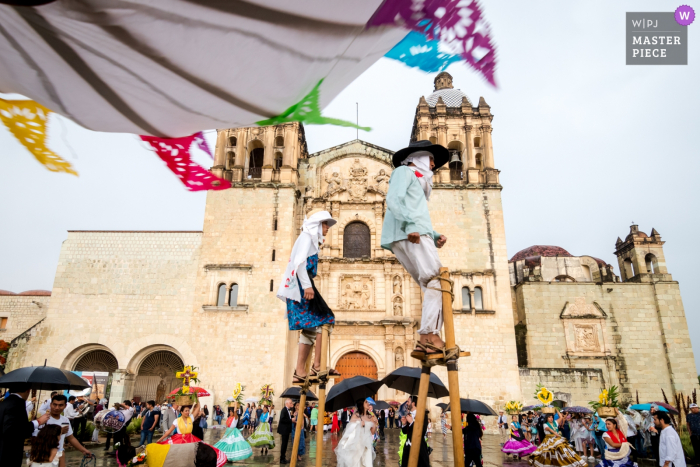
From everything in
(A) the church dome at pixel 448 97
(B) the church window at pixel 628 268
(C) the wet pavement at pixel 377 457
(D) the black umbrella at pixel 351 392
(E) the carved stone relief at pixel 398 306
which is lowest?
(C) the wet pavement at pixel 377 457

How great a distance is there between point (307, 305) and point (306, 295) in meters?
0.25

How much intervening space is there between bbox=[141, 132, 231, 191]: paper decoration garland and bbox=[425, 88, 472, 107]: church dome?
23631 mm

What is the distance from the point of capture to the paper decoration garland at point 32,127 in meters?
1.56

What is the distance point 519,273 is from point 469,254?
10671 mm

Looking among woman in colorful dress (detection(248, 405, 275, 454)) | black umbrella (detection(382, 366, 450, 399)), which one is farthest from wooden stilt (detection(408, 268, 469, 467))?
woman in colorful dress (detection(248, 405, 275, 454))

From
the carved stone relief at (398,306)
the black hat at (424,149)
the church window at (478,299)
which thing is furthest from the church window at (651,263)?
the black hat at (424,149)

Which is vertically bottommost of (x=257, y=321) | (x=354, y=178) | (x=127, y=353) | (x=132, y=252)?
(x=127, y=353)

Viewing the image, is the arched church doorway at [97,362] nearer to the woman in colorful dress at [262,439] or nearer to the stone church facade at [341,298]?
the stone church facade at [341,298]

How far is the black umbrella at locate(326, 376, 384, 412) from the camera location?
258 inches

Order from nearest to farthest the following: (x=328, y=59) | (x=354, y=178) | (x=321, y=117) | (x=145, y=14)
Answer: (x=145, y=14) < (x=328, y=59) < (x=321, y=117) < (x=354, y=178)

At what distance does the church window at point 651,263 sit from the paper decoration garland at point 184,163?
995 inches

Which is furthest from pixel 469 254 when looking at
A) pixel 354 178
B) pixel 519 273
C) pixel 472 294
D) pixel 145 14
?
pixel 145 14

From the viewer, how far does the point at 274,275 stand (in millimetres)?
17672

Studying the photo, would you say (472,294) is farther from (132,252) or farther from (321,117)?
(321,117)
